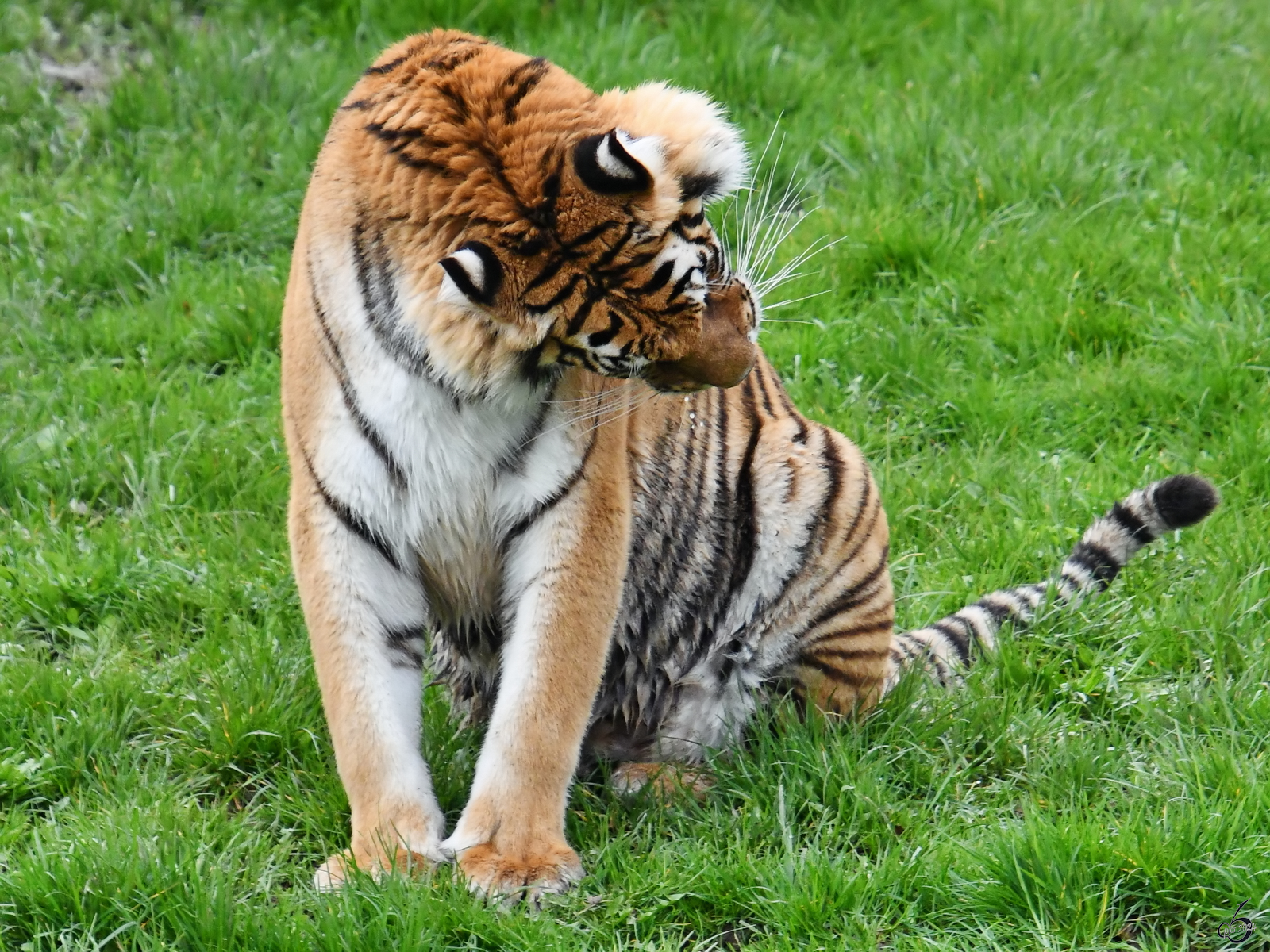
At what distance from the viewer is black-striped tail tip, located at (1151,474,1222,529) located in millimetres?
4141

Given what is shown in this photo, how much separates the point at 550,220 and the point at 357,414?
671 millimetres

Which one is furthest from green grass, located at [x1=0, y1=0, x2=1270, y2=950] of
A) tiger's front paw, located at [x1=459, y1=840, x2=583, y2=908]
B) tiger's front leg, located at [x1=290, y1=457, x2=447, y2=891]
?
tiger's front leg, located at [x1=290, y1=457, x2=447, y2=891]

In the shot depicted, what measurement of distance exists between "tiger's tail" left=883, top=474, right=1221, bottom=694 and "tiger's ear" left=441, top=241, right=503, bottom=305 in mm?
1726

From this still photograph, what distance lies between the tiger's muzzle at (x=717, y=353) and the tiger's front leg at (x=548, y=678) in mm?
329

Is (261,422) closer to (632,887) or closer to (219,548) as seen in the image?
(219,548)

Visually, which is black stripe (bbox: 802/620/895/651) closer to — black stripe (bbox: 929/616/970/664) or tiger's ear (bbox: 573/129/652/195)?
black stripe (bbox: 929/616/970/664)

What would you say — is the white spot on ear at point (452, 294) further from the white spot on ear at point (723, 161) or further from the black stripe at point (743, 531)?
the black stripe at point (743, 531)

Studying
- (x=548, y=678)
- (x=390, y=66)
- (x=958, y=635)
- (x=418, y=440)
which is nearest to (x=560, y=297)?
(x=418, y=440)

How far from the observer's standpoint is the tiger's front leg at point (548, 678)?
357 cm

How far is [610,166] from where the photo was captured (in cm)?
322

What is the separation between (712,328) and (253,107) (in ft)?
13.7

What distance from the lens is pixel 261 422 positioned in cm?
545

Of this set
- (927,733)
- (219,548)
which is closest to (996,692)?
(927,733)

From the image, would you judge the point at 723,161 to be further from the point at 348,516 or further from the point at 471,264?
the point at 348,516
